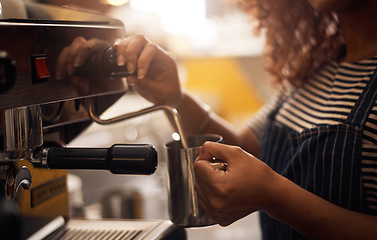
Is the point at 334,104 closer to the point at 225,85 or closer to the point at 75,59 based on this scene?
the point at 75,59

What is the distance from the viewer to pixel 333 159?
29.2 inches

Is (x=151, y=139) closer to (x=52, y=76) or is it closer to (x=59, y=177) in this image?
(x=59, y=177)

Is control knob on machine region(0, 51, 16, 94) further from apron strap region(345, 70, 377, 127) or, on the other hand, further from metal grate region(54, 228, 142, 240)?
apron strap region(345, 70, 377, 127)

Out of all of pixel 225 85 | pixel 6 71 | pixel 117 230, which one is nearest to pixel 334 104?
pixel 117 230

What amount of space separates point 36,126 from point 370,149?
1.78ft

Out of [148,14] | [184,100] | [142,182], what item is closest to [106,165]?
[184,100]

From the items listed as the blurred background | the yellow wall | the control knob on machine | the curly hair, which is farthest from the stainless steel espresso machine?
the yellow wall

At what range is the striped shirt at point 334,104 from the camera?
71 cm

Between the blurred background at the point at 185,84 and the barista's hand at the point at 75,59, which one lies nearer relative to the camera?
the barista's hand at the point at 75,59

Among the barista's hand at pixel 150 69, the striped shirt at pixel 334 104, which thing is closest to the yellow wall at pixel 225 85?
the striped shirt at pixel 334 104

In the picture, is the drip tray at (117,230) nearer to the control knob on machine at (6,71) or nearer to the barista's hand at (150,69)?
the barista's hand at (150,69)

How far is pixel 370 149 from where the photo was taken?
706mm

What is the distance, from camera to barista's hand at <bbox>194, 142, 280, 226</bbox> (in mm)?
555

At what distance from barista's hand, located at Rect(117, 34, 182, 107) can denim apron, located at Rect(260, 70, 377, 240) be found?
0.28 m
